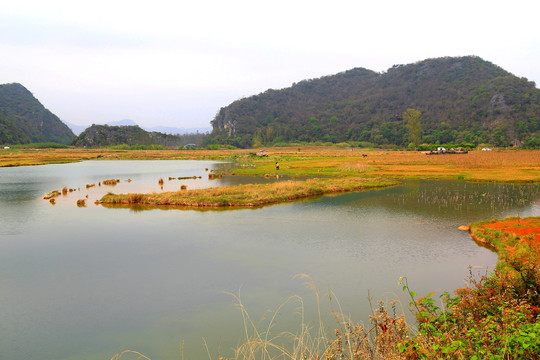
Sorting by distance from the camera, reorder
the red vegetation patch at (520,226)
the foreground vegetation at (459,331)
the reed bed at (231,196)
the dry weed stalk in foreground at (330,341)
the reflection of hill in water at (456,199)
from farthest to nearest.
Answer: the reed bed at (231,196), the reflection of hill in water at (456,199), the red vegetation patch at (520,226), the dry weed stalk in foreground at (330,341), the foreground vegetation at (459,331)

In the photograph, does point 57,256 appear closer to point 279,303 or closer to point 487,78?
point 279,303

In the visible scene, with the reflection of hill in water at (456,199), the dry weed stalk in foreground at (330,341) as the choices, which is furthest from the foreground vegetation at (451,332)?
the reflection of hill in water at (456,199)

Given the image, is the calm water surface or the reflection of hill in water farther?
the reflection of hill in water

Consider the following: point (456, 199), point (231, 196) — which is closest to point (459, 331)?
point (231, 196)

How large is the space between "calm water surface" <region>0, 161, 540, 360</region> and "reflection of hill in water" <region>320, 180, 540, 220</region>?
10.1 inches

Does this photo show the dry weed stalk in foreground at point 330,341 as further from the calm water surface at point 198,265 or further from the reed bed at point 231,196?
the reed bed at point 231,196

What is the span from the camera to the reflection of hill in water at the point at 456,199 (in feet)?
91.9

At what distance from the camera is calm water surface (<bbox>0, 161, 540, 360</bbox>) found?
450 inches

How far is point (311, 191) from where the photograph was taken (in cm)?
3800

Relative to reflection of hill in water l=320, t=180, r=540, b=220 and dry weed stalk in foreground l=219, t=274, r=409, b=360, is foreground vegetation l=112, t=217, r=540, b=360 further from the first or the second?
reflection of hill in water l=320, t=180, r=540, b=220

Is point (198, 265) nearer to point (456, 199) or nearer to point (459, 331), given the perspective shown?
point (459, 331)

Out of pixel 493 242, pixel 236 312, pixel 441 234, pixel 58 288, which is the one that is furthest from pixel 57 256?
pixel 493 242

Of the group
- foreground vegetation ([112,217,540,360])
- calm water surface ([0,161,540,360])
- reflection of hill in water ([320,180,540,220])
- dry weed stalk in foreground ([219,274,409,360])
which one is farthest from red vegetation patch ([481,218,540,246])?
dry weed stalk in foreground ([219,274,409,360])

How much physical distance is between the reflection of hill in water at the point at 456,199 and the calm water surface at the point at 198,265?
0.26m
